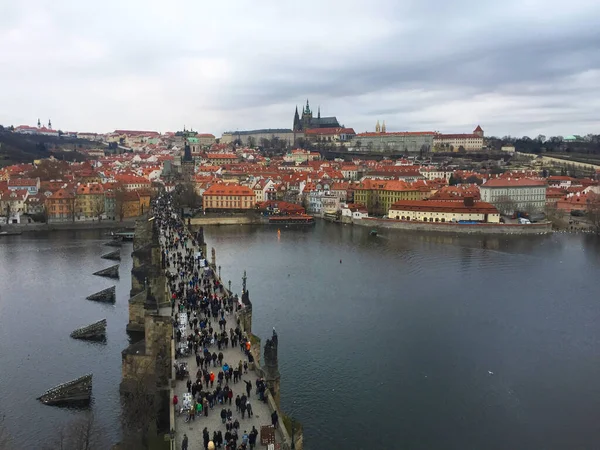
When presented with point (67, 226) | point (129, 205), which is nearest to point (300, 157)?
point (129, 205)

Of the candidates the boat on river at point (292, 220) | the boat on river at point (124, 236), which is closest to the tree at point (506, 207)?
the boat on river at point (292, 220)

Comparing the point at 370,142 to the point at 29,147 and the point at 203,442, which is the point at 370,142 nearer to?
the point at 29,147

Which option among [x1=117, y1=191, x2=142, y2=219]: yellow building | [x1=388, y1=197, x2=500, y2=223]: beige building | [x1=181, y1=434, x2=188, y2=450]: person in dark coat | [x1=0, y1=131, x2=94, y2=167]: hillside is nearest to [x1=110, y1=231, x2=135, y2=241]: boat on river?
[x1=117, y1=191, x2=142, y2=219]: yellow building

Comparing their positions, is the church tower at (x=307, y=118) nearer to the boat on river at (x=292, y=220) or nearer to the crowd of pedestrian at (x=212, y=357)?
the boat on river at (x=292, y=220)

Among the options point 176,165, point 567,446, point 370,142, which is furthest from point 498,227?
point 370,142

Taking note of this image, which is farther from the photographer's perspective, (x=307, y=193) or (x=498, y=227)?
(x=307, y=193)

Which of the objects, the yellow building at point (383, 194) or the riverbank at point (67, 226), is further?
the yellow building at point (383, 194)
